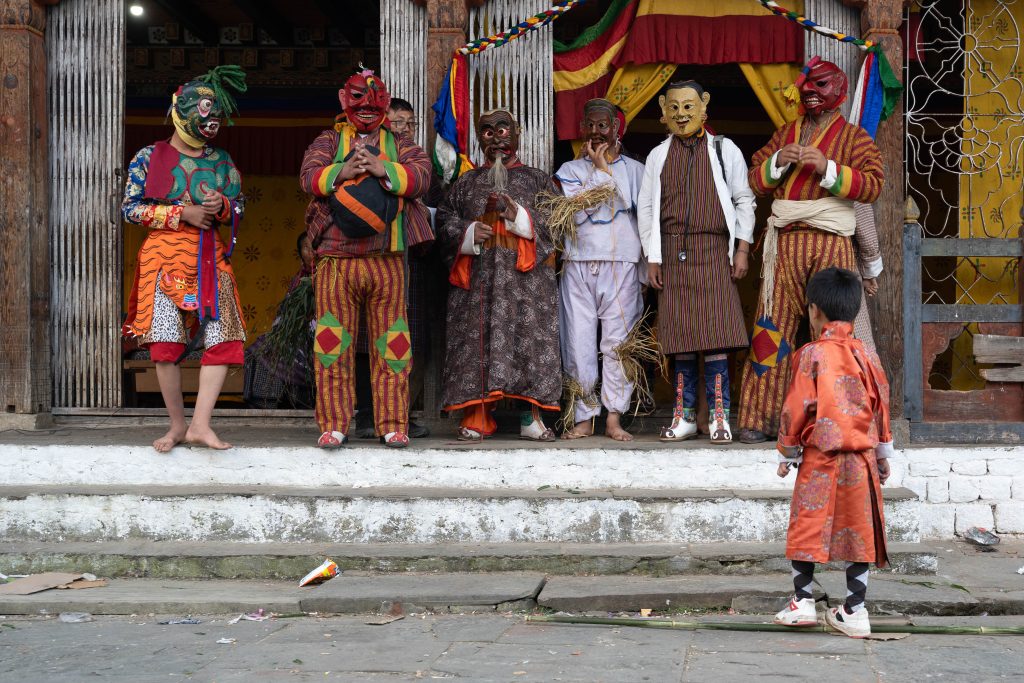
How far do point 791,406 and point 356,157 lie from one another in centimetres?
274

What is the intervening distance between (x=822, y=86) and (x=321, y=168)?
9.16ft

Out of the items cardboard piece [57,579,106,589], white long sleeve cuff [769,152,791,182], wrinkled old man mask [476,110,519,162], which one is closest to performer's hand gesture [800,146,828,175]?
white long sleeve cuff [769,152,791,182]

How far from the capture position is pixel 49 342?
23.9 feet

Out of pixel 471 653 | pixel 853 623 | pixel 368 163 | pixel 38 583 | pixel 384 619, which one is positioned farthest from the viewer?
pixel 368 163

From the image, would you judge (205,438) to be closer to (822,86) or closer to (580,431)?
(580,431)

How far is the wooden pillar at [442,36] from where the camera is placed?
7117 millimetres

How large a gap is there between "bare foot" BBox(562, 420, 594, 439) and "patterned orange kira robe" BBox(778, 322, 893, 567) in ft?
7.27

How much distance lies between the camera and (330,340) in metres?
6.39

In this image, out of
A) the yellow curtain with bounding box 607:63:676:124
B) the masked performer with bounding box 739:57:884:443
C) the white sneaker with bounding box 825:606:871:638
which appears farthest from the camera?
the yellow curtain with bounding box 607:63:676:124

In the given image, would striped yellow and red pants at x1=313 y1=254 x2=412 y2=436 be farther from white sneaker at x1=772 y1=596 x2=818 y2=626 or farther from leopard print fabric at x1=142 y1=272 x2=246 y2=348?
white sneaker at x1=772 y1=596 x2=818 y2=626

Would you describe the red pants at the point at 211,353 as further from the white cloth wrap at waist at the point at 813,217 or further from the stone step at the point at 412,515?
the white cloth wrap at waist at the point at 813,217

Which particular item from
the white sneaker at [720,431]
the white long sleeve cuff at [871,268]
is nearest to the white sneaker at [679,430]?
the white sneaker at [720,431]

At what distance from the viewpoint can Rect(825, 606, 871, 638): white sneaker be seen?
4.67m

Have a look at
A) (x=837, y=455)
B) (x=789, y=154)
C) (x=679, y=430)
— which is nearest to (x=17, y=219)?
(x=679, y=430)
